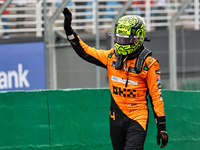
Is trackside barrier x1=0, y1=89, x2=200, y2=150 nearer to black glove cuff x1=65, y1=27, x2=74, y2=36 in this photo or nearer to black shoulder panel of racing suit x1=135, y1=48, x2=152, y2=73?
black glove cuff x1=65, y1=27, x2=74, y2=36

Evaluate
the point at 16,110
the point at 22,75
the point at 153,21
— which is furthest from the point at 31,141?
the point at 153,21

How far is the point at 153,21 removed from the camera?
11.1 metres

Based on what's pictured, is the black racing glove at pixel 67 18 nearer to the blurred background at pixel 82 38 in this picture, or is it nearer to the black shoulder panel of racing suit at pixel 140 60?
the black shoulder panel of racing suit at pixel 140 60

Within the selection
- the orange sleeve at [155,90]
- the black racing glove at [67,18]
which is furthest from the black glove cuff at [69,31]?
the orange sleeve at [155,90]

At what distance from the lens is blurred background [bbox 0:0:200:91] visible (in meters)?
8.98

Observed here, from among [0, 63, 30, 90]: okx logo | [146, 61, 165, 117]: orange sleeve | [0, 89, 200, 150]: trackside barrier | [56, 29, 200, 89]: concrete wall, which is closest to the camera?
[146, 61, 165, 117]: orange sleeve

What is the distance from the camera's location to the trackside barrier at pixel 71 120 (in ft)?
18.9

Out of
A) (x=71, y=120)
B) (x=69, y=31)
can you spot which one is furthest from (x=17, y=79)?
(x=69, y=31)

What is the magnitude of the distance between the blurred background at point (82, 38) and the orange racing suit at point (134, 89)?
363cm

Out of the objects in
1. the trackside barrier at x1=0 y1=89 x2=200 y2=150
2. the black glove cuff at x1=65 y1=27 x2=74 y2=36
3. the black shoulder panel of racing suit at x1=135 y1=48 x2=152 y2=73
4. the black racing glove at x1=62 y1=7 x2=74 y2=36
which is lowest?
the trackside barrier at x1=0 y1=89 x2=200 y2=150

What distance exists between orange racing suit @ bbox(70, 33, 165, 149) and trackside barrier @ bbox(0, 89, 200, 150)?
1221 millimetres

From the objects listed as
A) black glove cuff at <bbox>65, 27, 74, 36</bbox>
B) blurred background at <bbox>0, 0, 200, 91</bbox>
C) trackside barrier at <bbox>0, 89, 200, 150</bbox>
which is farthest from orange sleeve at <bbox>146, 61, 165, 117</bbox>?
blurred background at <bbox>0, 0, 200, 91</bbox>

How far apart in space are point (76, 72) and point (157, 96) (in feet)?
17.1

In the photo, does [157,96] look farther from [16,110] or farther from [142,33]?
[16,110]
